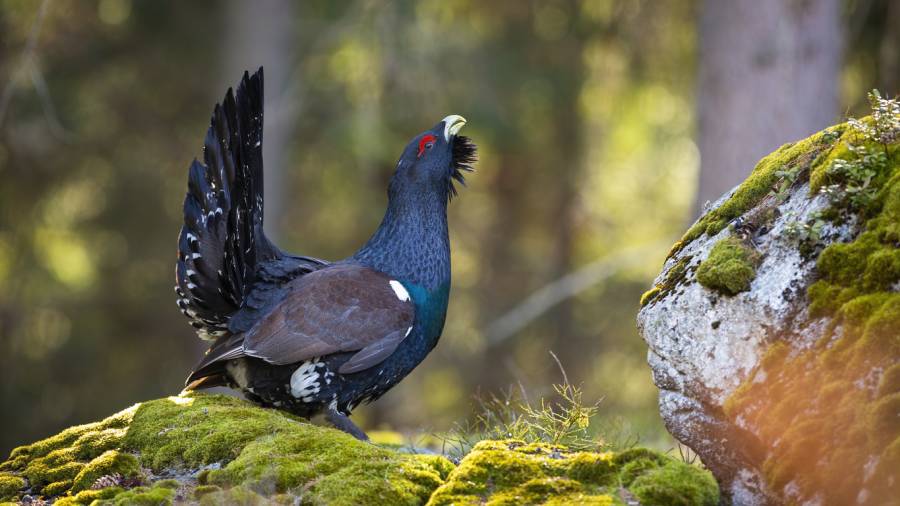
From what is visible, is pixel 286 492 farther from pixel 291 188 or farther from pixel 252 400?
pixel 291 188

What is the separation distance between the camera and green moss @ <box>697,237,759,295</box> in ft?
11.6

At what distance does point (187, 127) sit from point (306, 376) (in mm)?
9706

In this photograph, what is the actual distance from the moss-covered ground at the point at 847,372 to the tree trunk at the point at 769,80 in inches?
170

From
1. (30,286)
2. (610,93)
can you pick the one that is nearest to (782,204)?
(610,93)

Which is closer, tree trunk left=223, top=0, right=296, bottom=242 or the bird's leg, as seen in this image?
the bird's leg

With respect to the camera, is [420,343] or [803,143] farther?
[420,343]

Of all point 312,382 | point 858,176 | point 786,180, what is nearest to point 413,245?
point 312,382

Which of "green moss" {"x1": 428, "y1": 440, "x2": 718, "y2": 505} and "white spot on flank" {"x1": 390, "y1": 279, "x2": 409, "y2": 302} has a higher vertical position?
"white spot on flank" {"x1": 390, "y1": 279, "x2": 409, "y2": 302}

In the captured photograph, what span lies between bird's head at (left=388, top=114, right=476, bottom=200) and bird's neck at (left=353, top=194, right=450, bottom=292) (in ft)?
0.18

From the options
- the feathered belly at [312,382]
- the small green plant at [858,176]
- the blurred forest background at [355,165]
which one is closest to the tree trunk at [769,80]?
the blurred forest background at [355,165]

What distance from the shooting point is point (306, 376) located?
4836mm

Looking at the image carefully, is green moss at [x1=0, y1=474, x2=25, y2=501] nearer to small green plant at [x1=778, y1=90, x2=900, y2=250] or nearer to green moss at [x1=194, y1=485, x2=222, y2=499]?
green moss at [x1=194, y1=485, x2=222, y2=499]

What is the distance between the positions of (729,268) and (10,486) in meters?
3.24

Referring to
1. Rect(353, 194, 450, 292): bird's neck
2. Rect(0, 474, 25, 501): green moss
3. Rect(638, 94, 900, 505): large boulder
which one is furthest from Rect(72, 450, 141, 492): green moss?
Rect(638, 94, 900, 505): large boulder
